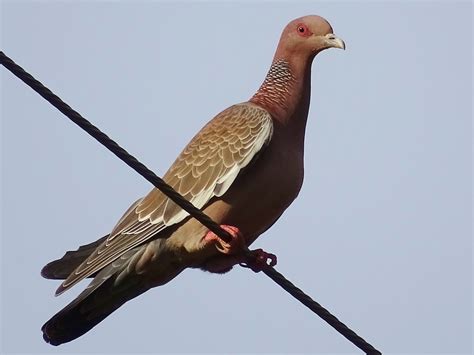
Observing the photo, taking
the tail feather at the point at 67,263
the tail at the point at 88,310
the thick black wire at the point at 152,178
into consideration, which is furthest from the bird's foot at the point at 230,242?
the tail feather at the point at 67,263

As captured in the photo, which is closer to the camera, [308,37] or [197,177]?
[197,177]

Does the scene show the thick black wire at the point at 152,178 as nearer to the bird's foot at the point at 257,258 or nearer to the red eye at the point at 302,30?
the bird's foot at the point at 257,258

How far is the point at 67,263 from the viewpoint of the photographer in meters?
6.86

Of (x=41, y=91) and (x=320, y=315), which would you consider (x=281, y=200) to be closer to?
(x=320, y=315)

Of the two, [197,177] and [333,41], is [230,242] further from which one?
[333,41]

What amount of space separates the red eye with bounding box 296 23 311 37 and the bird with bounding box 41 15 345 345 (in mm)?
627

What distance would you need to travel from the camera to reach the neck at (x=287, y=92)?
6.90 m

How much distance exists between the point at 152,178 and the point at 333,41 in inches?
106

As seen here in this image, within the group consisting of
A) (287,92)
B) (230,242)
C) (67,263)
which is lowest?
(67,263)

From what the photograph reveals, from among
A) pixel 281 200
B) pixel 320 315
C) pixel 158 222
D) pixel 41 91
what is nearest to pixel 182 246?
pixel 158 222

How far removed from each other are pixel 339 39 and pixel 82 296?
2259 millimetres

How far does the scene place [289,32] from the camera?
7.39 metres

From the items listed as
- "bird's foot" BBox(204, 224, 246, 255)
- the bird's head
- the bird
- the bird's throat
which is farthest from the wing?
the bird's head

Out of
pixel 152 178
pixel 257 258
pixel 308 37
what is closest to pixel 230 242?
pixel 257 258
